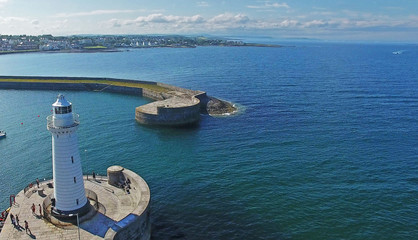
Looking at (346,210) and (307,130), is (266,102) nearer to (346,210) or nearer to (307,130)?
(307,130)

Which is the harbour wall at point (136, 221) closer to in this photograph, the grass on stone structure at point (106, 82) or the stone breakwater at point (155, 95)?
the stone breakwater at point (155, 95)

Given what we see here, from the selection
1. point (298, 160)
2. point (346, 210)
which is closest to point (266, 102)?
point (298, 160)

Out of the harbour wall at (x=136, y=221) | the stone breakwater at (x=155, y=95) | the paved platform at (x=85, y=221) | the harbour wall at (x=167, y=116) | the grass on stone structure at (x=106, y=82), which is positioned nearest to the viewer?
the harbour wall at (x=136, y=221)

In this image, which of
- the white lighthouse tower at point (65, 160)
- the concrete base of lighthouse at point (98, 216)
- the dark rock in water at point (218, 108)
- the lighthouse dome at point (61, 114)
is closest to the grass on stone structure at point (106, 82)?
the dark rock in water at point (218, 108)

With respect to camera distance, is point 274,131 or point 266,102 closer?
point 274,131

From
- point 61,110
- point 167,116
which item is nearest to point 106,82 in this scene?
point 167,116

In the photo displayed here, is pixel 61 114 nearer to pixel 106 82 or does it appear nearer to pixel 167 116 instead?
pixel 167 116
